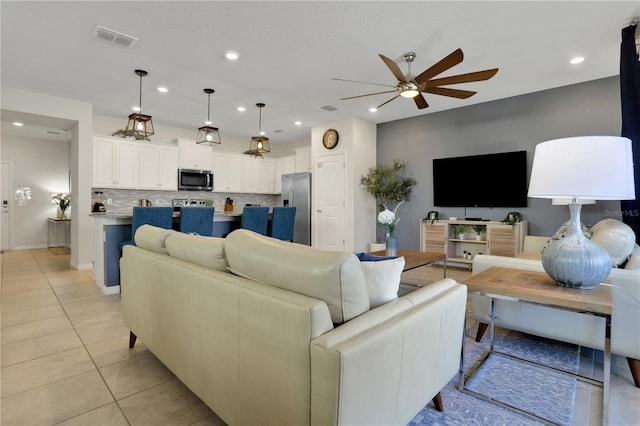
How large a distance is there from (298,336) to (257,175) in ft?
23.1

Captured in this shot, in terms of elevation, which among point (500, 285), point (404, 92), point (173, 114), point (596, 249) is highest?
point (173, 114)

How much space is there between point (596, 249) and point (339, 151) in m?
4.66

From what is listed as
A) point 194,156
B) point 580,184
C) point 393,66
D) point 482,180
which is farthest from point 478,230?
point 194,156

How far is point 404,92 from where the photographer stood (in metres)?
3.28

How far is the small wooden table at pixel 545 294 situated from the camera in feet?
4.80

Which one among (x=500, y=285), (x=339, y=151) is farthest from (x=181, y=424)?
(x=339, y=151)

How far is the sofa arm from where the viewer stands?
3.06 feet

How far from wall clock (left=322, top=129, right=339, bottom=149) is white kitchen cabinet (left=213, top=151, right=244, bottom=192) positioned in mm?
2313

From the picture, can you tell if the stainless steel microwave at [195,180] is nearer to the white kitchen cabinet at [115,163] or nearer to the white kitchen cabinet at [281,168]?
the white kitchen cabinet at [115,163]

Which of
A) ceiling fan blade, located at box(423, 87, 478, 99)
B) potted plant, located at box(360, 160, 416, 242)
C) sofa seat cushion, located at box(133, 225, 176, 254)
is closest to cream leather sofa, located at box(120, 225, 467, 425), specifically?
sofa seat cushion, located at box(133, 225, 176, 254)

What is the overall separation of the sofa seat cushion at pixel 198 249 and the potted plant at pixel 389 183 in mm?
4328

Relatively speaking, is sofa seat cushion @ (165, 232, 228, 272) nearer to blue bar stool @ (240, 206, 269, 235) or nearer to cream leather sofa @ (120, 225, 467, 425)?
cream leather sofa @ (120, 225, 467, 425)

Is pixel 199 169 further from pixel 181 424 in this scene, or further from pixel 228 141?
pixel 181 424

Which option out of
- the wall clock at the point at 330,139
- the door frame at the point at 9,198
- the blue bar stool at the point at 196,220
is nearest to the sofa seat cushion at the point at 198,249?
the blue bar stool at the point at 196,220
